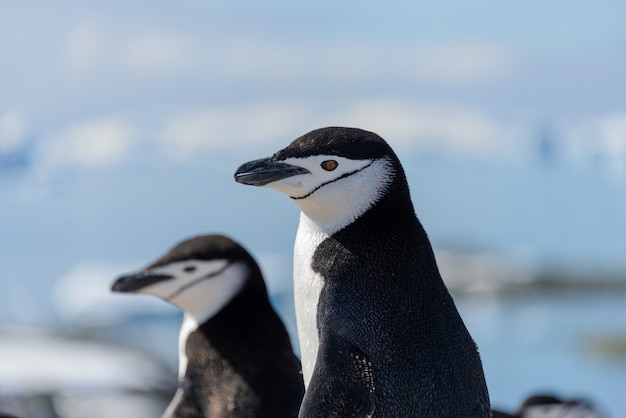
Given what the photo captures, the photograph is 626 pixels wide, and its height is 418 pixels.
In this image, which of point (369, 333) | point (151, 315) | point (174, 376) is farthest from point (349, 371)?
point (151, 315)

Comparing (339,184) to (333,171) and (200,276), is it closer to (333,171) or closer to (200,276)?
(333,171)

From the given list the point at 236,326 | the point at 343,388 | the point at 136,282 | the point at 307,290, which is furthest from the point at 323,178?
the point at 136,282

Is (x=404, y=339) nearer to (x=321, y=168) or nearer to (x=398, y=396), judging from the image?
(x=398, y=396)

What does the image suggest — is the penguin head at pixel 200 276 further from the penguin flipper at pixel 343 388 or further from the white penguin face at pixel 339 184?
the penguin flipper at pixel 343 388

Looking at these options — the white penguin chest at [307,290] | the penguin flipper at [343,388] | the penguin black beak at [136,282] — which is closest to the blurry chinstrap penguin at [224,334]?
the penguin black beak at [136,282]

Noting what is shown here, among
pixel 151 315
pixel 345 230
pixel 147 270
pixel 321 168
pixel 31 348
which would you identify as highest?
pixel 321 168

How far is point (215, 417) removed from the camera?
2.56m

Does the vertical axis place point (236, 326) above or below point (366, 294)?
below

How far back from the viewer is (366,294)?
69.1 inches

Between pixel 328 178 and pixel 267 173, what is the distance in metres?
0.10

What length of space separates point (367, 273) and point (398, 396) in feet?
0.70

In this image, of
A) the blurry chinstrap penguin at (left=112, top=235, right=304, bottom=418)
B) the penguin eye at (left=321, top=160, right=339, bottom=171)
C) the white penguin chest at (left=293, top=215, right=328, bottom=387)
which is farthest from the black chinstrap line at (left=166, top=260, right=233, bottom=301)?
the penguin eye at (left=321, top=160, right=339, bottom=171)

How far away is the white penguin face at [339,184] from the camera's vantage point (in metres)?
1.78

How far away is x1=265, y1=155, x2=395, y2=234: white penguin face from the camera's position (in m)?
1.78
